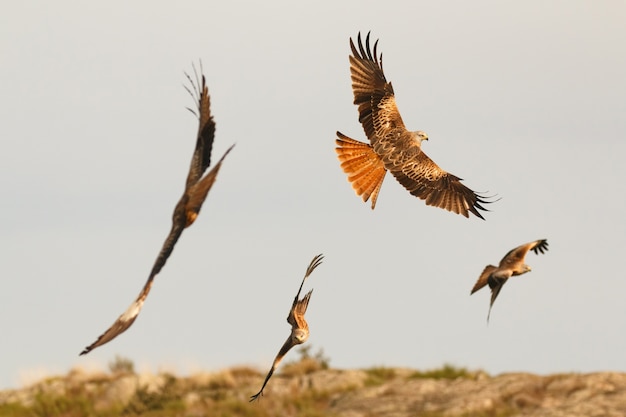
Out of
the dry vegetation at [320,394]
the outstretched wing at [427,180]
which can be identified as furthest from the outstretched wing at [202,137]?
the dry vegetation at [320,394]

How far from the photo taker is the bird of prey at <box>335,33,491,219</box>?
50.1 ft

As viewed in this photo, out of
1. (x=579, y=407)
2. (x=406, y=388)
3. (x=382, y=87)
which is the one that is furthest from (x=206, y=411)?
(x=382, y=87)

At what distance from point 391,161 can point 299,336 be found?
613cm

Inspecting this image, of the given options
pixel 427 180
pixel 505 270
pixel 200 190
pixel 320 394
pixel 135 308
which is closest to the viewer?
pixel 135 308

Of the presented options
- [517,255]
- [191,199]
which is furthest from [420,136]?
[191,199]

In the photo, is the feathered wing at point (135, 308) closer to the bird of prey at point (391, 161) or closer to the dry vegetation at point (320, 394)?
the bird of prey at point (391, 161)

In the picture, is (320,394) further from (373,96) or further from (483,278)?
(483,278)

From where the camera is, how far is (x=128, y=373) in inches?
1296

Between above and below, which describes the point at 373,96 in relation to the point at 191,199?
above

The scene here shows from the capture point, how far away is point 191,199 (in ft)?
31.0

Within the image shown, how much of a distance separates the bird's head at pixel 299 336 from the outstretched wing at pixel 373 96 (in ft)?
20.0

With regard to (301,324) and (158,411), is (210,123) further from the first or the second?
(158,411)

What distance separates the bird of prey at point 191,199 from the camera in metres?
8.66

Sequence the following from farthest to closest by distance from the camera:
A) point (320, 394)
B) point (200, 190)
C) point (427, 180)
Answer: point (320, 394) → point (427, 180) → point (200, 190)
